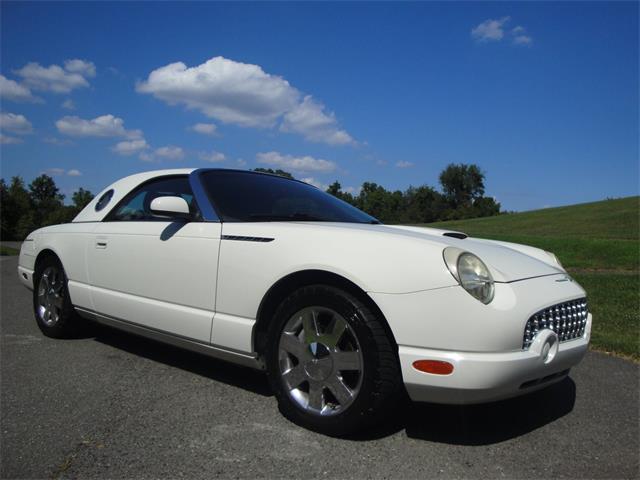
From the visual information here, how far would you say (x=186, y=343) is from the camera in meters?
3.25

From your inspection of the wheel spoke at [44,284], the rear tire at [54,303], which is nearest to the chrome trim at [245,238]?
the rear tire at [54,303]

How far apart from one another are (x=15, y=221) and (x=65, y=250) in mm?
62683

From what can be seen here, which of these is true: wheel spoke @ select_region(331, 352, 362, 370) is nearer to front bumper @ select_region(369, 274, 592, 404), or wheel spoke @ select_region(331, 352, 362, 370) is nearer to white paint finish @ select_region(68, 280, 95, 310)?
front bumper @ select_region(369, 274, 592, 404)

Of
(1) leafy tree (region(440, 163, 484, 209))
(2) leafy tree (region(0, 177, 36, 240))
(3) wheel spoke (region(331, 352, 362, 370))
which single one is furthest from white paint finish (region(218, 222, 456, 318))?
(1) leafy tree (region(440, 163, 484, 209))

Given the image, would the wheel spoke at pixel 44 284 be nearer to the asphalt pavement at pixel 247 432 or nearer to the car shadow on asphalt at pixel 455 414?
the asphalt pavement at pixel 247 432

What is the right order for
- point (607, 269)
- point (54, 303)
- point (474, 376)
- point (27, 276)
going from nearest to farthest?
point (474, 376) < point (54, 303) < point (27, 276) < point (607, 269)

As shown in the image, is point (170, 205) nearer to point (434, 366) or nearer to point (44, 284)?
point (434, 366)

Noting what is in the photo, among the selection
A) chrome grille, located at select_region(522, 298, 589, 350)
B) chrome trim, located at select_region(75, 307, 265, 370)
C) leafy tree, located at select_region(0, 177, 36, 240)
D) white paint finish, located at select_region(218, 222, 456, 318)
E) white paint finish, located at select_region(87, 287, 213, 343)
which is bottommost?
leafy tree, located at select_region(0, 177, 36, 240)

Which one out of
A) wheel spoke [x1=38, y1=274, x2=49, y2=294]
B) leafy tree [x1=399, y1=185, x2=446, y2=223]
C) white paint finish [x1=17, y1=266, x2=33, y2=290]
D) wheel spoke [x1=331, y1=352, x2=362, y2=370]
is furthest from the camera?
leafy tree [x1=399, y1=185, x2=446, y2=223]

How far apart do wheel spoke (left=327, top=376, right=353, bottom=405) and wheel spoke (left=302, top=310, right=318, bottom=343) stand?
0.76 feet

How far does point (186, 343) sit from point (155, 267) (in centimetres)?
57

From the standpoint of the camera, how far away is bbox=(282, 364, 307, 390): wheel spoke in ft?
8.91

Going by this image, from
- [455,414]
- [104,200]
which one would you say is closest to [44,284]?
[104,200]

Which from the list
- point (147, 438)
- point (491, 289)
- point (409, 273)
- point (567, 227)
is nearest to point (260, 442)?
point (147, 438)
